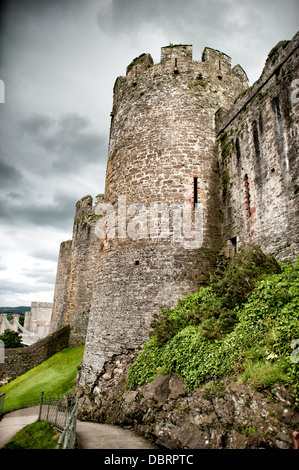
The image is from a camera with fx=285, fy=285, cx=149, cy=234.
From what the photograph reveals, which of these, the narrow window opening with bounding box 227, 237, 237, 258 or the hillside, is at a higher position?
the narrow window opening with bounding box 227, 237, 237, 258

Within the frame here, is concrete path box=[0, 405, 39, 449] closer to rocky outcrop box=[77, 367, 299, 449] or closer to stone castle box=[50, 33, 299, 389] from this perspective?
stone castle box=[50, 33, 299, 389]

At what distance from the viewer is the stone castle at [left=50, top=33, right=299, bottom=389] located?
7.86 metres

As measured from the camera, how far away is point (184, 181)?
32.3ft

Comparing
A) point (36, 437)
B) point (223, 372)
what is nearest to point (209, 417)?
point (223, 372)

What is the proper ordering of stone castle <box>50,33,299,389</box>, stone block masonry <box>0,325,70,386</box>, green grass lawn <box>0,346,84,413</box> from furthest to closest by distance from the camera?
stone block masonry <box>0,325,70,386</box> → green grass lawn <box>0,346,84,413</box> → stone castle <box>50,33,299,389</box>

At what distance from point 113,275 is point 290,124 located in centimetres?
688

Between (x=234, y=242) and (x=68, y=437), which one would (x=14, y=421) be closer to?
(x=68, y=437)

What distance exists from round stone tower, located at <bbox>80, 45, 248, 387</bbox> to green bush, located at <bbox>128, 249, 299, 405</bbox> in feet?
3.42

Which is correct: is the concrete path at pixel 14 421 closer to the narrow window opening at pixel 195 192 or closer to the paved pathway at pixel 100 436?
the paved pathway at pixel 100 436

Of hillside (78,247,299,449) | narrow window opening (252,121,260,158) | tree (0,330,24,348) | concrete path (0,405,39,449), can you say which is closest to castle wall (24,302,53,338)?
tree (0,330,24,348)

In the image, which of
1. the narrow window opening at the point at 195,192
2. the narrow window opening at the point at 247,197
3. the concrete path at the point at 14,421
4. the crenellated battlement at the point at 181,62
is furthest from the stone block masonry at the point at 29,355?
the crenellated battlement at the point at 181,62

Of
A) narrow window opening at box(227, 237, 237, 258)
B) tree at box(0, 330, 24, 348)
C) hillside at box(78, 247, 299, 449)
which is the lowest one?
tree at box(0, 330, 24, 348)

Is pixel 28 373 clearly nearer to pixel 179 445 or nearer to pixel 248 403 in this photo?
pixel 179 445

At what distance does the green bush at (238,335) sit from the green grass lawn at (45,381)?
267 inches
